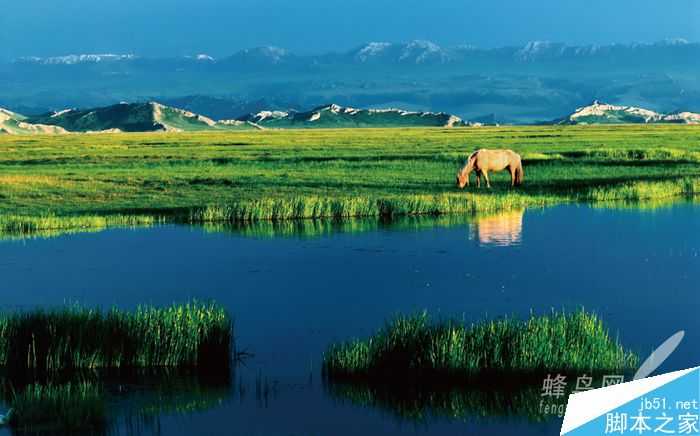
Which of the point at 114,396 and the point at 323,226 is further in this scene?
the point at 323,226

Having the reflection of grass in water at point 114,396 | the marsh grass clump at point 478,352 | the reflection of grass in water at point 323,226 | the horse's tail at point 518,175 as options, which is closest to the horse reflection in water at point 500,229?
the reflection of grass in water at point 323,226

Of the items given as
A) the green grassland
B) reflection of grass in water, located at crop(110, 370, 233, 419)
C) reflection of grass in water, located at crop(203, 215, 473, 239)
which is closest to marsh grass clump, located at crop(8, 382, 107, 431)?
reflection of grass in water, located at crop(110, 370, 233, 419)

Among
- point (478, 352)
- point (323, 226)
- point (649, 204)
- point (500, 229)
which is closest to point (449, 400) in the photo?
point (478, 352)

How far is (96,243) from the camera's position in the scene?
2962 centimetres

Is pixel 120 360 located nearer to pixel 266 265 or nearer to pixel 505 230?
pixel 266 265

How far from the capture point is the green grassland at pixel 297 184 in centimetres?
3534

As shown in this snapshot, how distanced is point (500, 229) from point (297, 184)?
48.3ft

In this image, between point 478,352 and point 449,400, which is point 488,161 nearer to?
point 478,352

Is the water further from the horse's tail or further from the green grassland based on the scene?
the horse's tail

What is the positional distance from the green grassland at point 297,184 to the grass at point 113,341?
1668 centimetres

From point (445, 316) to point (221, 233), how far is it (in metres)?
13.7

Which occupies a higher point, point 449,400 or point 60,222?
point 60,222

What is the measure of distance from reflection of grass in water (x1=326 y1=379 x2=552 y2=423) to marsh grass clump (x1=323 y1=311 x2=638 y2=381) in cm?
31

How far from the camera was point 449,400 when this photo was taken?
47.2 ft
